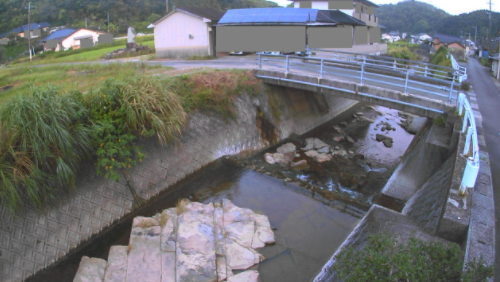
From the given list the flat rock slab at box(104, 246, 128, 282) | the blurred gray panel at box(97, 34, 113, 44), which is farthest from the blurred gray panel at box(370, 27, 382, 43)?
the blurred gray panel at box(97, 34, 113, 44)

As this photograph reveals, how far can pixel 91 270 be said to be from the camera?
712 cm

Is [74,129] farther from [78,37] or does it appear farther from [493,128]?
[78,37]

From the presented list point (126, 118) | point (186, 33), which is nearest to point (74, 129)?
point (126, 118)

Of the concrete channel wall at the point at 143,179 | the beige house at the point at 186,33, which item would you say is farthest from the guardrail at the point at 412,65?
the beige house at the point at 186,33

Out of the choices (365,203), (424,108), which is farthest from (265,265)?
(424,108)

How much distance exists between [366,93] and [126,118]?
889cm

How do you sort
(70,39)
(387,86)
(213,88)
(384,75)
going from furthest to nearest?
1. (70,39)
2. (213,88)
3. (387,86)
4. (384,75)

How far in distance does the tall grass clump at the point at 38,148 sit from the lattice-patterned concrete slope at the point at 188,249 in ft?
7.04

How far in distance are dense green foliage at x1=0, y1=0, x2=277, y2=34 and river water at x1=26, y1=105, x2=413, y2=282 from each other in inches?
2002

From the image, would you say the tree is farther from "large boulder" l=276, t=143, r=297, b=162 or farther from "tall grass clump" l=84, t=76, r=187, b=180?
"tall grass clump" l=84, t=76, r=187, b=180

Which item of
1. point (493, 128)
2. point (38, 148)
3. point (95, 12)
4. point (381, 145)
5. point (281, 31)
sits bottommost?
point (381, 145)

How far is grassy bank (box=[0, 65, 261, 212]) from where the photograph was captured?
25.9 feet

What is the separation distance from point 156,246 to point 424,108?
32.3 ft

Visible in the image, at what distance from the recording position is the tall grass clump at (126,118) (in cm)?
938
